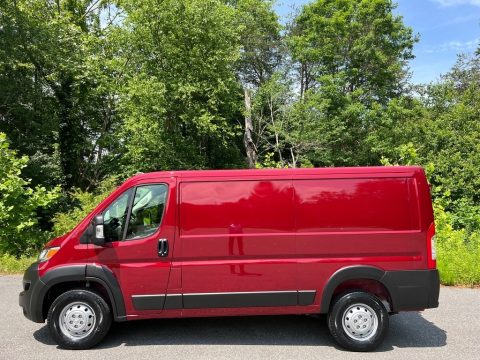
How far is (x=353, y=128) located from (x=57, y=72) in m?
16.9

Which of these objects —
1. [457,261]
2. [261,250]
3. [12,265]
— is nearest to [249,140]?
[12,265]

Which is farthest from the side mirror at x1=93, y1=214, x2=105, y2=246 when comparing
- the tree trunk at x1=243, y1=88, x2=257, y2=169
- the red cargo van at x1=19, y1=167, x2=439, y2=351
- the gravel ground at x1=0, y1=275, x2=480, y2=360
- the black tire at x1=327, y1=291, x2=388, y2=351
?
the tree trunk at x1=243, y1=88, x2=257, y2=169

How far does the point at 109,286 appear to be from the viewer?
4.90 metres

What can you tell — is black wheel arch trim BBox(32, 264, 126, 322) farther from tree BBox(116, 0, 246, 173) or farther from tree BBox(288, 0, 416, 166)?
tree BBox(288, 0, 416, 166)

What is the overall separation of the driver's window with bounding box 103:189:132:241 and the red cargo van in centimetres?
1

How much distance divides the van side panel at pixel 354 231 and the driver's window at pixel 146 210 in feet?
5.05

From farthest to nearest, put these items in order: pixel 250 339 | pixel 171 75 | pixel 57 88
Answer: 1. pixel 57 88
2. pixel 171 75
3. pixel 250 339

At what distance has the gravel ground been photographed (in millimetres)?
4781

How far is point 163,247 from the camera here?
491 cm

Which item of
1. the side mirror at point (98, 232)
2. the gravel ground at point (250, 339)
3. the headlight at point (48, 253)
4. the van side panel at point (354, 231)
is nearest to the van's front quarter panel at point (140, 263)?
the side mirror at point (98, 232)

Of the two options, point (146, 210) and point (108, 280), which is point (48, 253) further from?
point (146, 210)

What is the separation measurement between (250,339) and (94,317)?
1822 millimetres

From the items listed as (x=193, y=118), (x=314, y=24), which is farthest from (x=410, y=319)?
(x=314, y=24)

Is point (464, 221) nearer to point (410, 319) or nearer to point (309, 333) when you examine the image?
point (410, 319)
